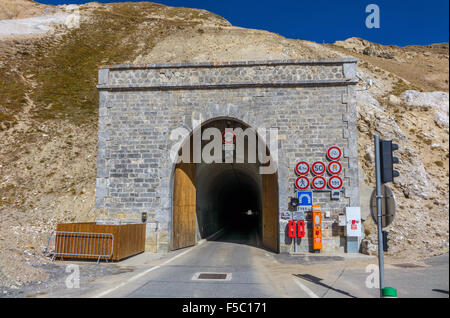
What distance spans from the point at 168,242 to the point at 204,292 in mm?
7016

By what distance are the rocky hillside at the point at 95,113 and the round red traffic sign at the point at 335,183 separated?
54.3 inches

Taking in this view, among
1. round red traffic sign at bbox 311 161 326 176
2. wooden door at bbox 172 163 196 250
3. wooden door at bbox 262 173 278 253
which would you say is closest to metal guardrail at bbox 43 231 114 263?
wooden door at bbox 172 163 196 250

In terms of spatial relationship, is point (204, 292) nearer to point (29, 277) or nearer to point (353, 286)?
point (353, 286)

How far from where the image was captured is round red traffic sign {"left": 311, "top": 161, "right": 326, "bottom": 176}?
13.1 meters

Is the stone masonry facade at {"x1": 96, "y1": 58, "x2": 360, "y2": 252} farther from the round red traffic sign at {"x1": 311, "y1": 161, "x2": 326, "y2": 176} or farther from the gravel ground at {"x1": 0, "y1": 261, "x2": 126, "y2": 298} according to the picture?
the gravel ground at {"x1": 0, "y1": 261, "x2": 126, "y2": 298}

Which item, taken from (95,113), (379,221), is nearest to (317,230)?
(379,221)

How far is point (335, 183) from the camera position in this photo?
1304 cm

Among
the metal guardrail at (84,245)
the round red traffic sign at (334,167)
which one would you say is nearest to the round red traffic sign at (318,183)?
the round red traffic sign at (334,167)

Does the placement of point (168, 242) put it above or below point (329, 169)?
below

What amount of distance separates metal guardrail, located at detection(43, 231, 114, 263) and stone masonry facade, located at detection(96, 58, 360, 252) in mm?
2896

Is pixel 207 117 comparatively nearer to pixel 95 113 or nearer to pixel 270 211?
pixel 270 211

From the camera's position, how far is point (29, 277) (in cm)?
773
